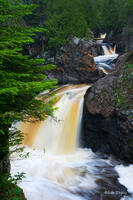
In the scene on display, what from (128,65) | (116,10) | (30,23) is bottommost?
(128,65)

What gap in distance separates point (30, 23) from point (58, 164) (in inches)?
919

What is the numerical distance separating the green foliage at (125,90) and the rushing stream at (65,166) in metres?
2.43

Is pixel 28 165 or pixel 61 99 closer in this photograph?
pixel 28 165

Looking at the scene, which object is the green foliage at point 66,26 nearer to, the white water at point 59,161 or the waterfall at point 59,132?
the white water at point 59,161

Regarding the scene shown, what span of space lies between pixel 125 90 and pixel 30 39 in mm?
5501

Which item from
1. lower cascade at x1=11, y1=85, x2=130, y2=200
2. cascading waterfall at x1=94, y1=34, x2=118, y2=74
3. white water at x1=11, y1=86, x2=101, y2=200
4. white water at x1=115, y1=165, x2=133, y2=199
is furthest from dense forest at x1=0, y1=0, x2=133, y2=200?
white water at x1=115, y1=165, x2=133, y2=199

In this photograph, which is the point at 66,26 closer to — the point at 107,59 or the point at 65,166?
the point at 107,59

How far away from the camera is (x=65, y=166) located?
7.16m

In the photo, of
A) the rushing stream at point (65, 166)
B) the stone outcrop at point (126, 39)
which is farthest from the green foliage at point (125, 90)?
the stone outcrop at point (126, 39)

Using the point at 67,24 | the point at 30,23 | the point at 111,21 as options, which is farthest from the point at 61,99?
the point at 111,21

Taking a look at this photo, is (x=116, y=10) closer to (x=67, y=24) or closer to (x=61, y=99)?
(x=67, y=24)

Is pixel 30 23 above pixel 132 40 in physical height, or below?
above

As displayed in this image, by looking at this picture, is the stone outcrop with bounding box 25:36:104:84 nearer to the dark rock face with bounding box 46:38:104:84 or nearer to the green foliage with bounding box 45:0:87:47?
the dark rock face with bounding box 46:38:104:84

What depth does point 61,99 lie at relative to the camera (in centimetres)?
1177
